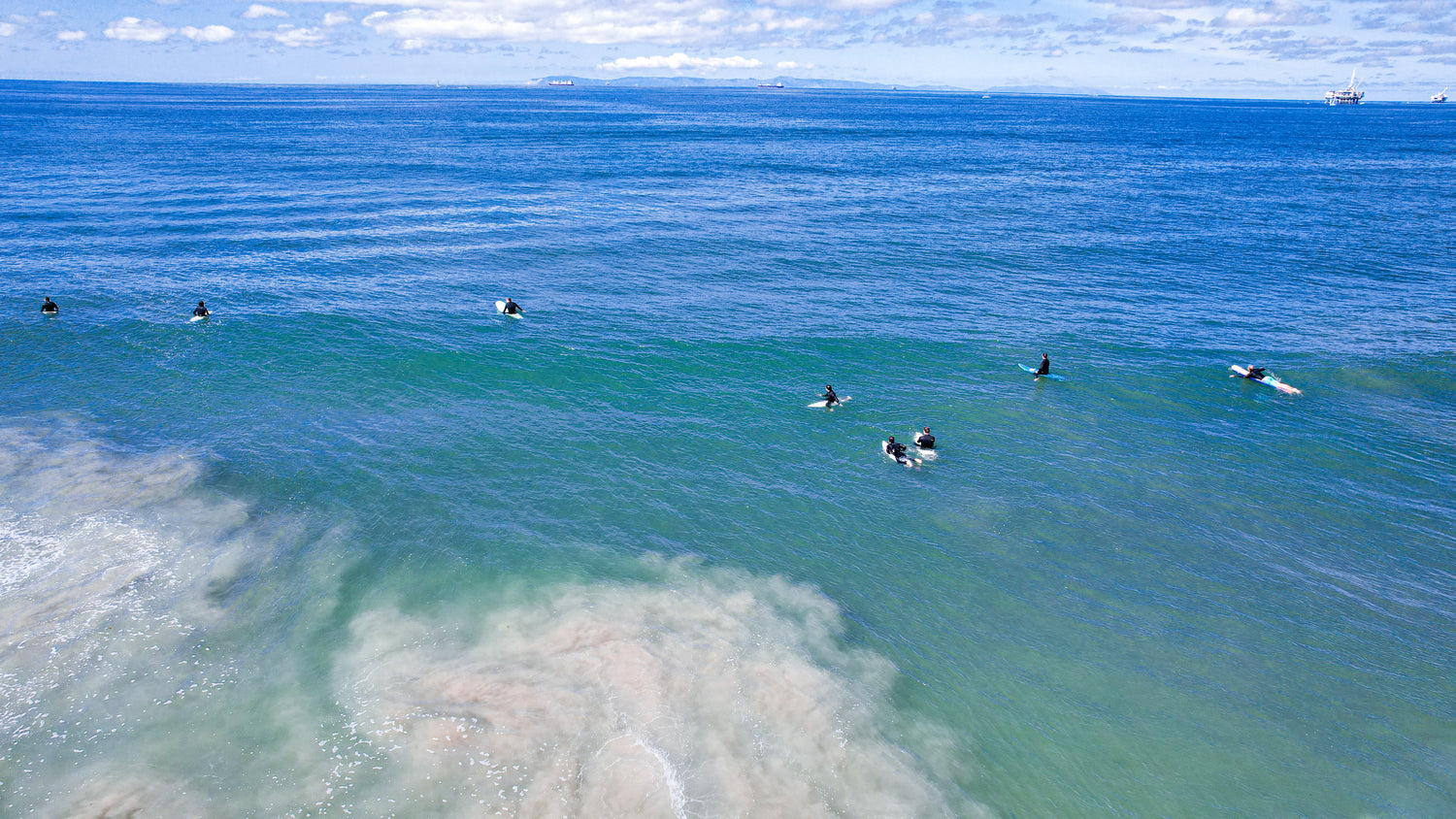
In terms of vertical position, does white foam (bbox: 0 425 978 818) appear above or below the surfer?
below

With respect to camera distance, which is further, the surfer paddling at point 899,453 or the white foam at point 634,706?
the surfer paddling at point 899,453

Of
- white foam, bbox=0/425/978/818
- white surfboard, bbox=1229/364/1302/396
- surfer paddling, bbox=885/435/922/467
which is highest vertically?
white surfboard, bbox=1229/364/1302/396

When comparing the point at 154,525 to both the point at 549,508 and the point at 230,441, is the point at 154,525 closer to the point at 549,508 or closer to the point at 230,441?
the point at 230,441

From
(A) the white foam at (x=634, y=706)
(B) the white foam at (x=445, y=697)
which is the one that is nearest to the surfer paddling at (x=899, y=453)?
(B) the white foam at (x=445, y=697)

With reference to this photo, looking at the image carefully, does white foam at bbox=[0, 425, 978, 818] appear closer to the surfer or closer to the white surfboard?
the surfer

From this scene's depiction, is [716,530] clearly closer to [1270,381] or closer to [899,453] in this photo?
[899,453]

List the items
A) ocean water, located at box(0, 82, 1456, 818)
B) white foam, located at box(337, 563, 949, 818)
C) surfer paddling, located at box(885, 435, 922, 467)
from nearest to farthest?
white foam, located at box(337, 563, 949, 818) < ocean water, located at box(0, 82, 1456, 818) < surfer paddling, located at box(885, 435, 922, 467)

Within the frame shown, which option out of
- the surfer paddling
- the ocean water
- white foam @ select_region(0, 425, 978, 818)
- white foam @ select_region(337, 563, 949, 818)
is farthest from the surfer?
white foam @ select_region(337, 563, 949, 818)

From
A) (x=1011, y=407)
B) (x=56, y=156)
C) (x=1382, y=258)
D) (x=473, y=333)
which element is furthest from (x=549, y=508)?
(x=56, y=156)

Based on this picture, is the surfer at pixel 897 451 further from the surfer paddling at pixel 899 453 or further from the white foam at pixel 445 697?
the white foam at pixel 445 697
